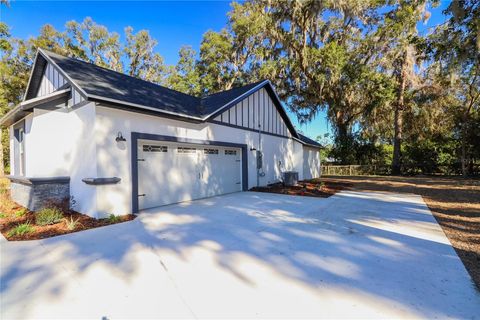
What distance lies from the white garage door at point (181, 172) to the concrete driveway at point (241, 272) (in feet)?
6.23

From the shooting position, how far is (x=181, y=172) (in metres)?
7.93

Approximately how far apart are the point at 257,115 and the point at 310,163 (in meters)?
8.10

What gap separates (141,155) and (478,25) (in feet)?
34.0

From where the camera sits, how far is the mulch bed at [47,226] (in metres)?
4.58

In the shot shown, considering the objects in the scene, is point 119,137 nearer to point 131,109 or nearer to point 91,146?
point 91,146

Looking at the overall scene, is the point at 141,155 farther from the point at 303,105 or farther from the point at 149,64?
the point at 149,64

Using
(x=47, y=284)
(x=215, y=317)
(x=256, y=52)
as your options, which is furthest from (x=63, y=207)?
(x=256, y=52)

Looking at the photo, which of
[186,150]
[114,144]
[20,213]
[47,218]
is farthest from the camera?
[186,150]

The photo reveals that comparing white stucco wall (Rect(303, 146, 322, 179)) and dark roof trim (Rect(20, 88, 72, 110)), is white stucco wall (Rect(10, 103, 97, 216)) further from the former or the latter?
white stucco wall (Rect(303, 146, 322, 179))

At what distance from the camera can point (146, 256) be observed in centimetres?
360

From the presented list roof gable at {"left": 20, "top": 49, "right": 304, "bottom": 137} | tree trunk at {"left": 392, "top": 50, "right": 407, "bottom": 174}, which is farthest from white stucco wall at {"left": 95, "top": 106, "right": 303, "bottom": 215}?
tree trunk at {"left": 392, "top": 50, "right": 407, "bottom": 174}

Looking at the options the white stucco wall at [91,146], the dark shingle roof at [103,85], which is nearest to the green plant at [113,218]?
the white stucco wall at [91,146]

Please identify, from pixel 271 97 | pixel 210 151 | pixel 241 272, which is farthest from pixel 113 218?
pixel 271 97

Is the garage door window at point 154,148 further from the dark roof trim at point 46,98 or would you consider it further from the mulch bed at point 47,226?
the dark roof trim at point 46,98
